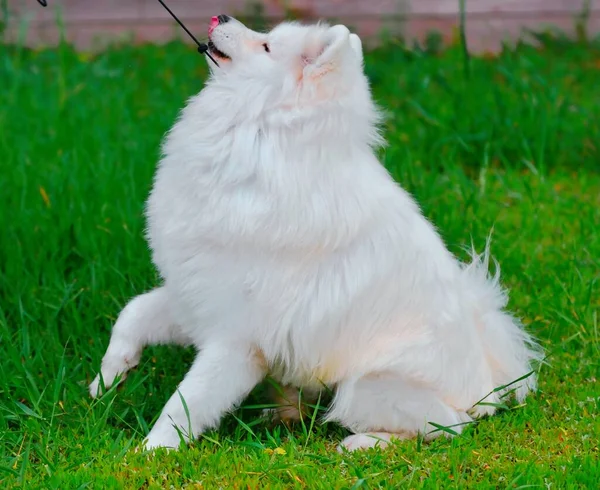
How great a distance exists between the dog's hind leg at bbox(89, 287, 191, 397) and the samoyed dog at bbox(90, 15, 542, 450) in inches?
2.6

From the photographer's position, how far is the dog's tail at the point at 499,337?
3.22 m

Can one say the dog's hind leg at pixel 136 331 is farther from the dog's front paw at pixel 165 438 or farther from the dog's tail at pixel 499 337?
the dog's tail at pixel 499 337

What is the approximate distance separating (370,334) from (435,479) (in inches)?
18.9

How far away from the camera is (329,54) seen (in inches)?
106

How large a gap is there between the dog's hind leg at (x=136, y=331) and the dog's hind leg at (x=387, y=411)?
1.93 ft

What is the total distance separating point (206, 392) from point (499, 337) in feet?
3.35

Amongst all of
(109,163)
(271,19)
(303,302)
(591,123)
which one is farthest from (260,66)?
(271,19)

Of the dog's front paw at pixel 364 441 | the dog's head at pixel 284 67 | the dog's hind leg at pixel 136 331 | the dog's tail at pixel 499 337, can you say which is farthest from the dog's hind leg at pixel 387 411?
the dog's head at pixel 284 67

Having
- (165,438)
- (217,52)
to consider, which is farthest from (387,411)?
(217,52)

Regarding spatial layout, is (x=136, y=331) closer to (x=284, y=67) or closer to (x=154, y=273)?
(x=154, y=273)

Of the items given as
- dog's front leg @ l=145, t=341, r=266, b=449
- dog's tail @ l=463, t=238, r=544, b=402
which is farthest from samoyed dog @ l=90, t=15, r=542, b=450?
dog's tail @ l=463, t=238, r=544, b=402

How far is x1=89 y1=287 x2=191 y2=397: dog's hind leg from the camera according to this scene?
123 inches

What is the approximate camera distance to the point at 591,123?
5.86 metres

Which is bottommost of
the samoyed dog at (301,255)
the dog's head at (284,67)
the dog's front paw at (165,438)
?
the dog's front paw at (165,438)
